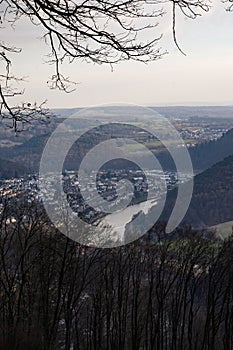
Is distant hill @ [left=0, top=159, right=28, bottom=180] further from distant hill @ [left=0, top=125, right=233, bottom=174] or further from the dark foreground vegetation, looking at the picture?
the dark foreground vegetation

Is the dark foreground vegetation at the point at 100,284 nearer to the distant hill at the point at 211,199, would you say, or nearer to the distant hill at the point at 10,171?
the distant hill at the point at 10,171

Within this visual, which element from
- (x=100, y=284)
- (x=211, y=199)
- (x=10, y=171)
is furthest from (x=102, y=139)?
(x=100, y=284)

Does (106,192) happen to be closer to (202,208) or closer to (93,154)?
(202,208)

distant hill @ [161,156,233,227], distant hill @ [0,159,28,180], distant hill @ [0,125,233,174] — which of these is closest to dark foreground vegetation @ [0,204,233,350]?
distant hill @ [0,159,28,180]

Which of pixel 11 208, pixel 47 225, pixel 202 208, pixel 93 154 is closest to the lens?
pixel 11 208

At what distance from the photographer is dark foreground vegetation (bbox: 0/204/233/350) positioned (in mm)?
6551

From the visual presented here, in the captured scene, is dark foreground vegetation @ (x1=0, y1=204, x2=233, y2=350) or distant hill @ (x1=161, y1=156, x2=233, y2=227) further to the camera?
distant hill @ (x1=161, y1=156, x2=233, y2=227)

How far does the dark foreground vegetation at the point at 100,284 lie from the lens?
6551 millimetres

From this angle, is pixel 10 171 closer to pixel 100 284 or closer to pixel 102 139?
pixel 100 284

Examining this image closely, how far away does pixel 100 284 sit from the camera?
7.25 m

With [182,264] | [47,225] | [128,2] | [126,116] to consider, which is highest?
[126,116]

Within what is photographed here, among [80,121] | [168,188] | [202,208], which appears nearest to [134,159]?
[80,121]

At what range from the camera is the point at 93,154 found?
159 feet

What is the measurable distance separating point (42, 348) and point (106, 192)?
2331cm
